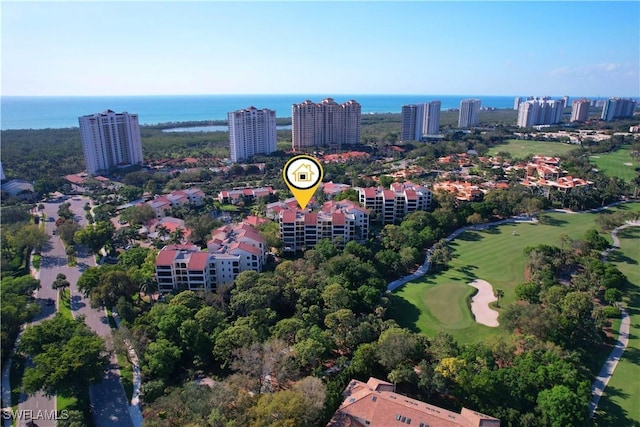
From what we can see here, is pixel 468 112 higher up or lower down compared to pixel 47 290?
higher up

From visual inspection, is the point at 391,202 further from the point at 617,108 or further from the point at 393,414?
the point at 617,108

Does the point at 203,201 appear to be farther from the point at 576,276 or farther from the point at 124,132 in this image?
the point at 576,276

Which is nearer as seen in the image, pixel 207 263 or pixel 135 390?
pixel 135 390

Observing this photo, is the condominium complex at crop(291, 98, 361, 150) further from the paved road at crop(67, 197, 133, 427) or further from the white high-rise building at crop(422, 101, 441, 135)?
the paved road at crop(67, 197, 133, 427)

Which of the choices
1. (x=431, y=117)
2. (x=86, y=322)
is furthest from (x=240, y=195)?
(x=431, y=117)

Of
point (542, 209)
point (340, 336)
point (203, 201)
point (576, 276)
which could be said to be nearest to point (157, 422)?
point (340, 336)

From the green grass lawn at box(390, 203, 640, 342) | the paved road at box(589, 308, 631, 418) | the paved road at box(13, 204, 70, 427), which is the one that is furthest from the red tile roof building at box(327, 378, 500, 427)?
the paved road at box(13, 204, 70, 427)
